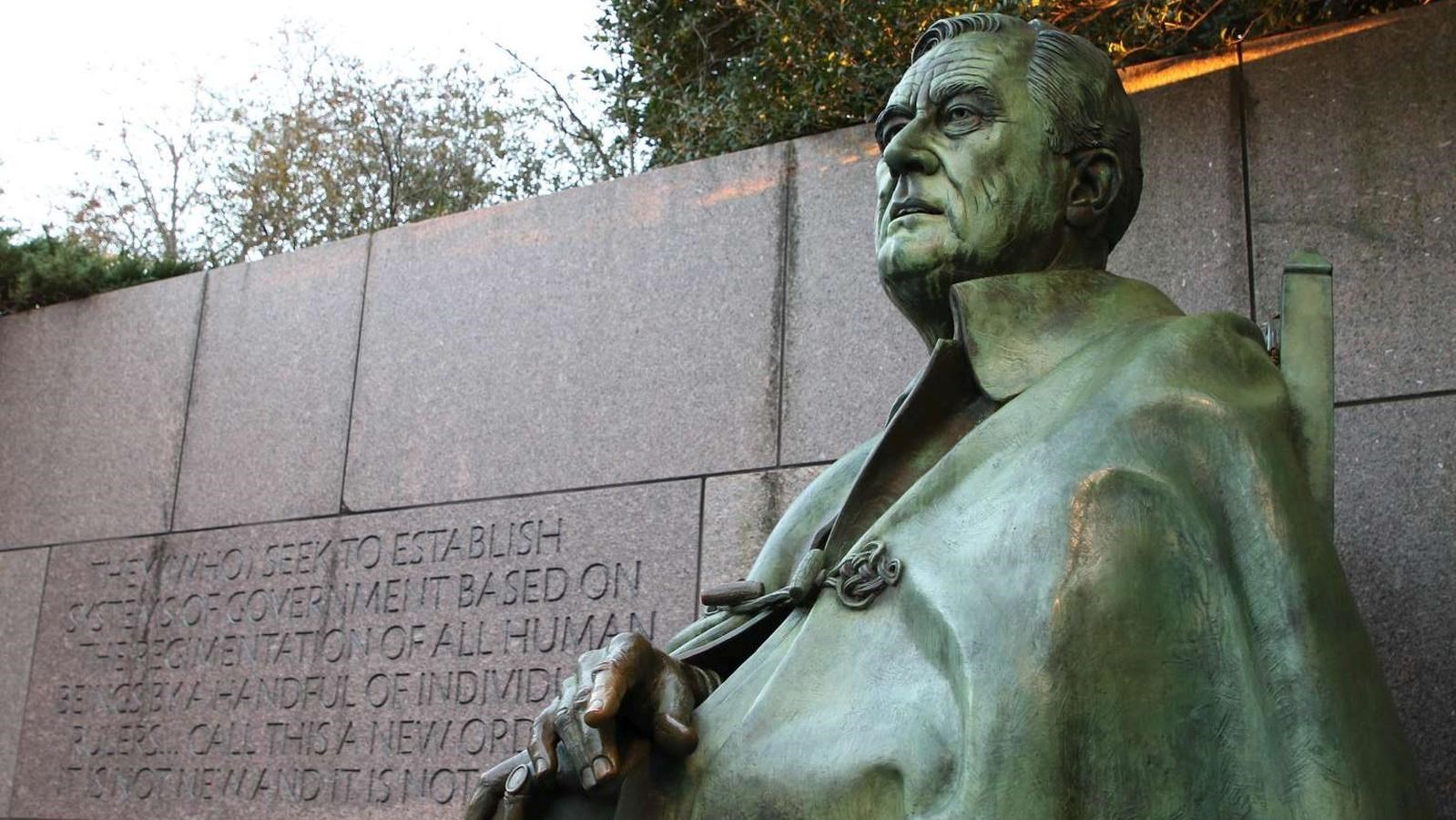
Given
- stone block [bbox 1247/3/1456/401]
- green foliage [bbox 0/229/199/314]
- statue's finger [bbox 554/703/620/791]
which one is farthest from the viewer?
green foliage [bbox 0/229/199/314]

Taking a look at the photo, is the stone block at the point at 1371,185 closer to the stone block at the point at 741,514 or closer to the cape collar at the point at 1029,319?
the cape collar at the point at 1029,319

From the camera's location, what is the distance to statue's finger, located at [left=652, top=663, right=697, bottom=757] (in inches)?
121

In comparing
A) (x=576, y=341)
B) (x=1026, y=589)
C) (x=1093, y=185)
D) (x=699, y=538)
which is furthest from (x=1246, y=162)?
(x=1026, y=589)

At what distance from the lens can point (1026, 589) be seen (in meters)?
2.83

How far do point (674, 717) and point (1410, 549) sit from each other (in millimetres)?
2217

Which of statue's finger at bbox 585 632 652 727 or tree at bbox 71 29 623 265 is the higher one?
tree at bbox 71 29 623 265

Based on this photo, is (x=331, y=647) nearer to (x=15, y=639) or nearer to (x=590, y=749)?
(x=15, y=639)

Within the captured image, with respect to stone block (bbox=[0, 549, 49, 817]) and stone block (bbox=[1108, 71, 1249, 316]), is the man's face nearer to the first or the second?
stone block (bbox=[1108, 71, 1249, 316])

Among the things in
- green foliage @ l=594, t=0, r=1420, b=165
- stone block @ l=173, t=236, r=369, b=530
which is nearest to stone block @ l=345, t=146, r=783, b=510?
stone block @ l=173, t=236, r=369, b=530

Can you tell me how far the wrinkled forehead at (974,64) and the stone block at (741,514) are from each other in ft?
7.53

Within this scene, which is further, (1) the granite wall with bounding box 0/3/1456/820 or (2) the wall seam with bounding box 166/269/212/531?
(2) the wall seam with bounding box 166/269/212/531

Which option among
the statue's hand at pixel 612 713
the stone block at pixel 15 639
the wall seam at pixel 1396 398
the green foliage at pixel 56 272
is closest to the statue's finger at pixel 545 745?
the statue's hand at pixel 612 713

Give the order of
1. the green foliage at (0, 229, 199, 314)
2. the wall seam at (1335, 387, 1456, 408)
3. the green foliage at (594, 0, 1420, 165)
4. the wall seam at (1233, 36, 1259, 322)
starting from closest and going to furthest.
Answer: the wall seam at (1335, 387, 1456, 408)
the wall seam at (1233, 36, 1259, 322)
the green foliage at (594, 0, 1420, 165)
the green foliage at (0, 229, 199, 314)

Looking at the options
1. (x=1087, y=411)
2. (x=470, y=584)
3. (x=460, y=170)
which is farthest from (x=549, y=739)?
Result: (x=460, y=170)
